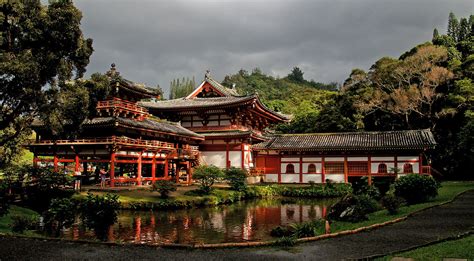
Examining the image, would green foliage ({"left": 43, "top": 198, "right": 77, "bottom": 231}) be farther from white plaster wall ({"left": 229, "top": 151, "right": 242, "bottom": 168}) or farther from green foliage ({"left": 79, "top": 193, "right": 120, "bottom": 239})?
white plaster wall ({"left": 229, "top": 151, "right": 242, "bottom": 168})

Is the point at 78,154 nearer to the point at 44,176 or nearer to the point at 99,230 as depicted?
the point at 44,176

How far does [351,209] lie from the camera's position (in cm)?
1733

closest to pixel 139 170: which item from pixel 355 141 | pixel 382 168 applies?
pixel 355 141

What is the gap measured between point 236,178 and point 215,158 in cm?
1053

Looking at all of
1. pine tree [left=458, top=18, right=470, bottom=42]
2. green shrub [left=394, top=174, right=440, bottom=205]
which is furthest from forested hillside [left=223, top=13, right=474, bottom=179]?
green shrub [left=394, top=174, right=440, bottom=205]

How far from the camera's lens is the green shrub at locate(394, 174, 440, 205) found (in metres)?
21.0

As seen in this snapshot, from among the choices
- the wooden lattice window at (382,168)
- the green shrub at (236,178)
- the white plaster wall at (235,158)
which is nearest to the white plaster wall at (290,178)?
the white plaster wall at (235,158)

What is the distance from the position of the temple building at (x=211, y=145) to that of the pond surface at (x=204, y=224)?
8697 mm

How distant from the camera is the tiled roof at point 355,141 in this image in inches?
1441

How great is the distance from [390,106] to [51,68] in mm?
41368

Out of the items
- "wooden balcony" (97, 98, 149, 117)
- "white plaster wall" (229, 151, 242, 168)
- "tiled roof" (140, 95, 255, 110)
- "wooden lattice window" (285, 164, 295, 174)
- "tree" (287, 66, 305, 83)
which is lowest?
"wooden lattice window" (285, 164, 295, 174)

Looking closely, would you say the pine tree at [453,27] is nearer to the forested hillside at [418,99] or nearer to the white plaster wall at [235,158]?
the forested hillside at [418,99]

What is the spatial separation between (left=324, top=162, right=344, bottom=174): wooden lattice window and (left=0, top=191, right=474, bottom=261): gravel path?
26148 millimetres

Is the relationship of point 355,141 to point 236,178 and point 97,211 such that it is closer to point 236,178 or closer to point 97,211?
point 236,178
